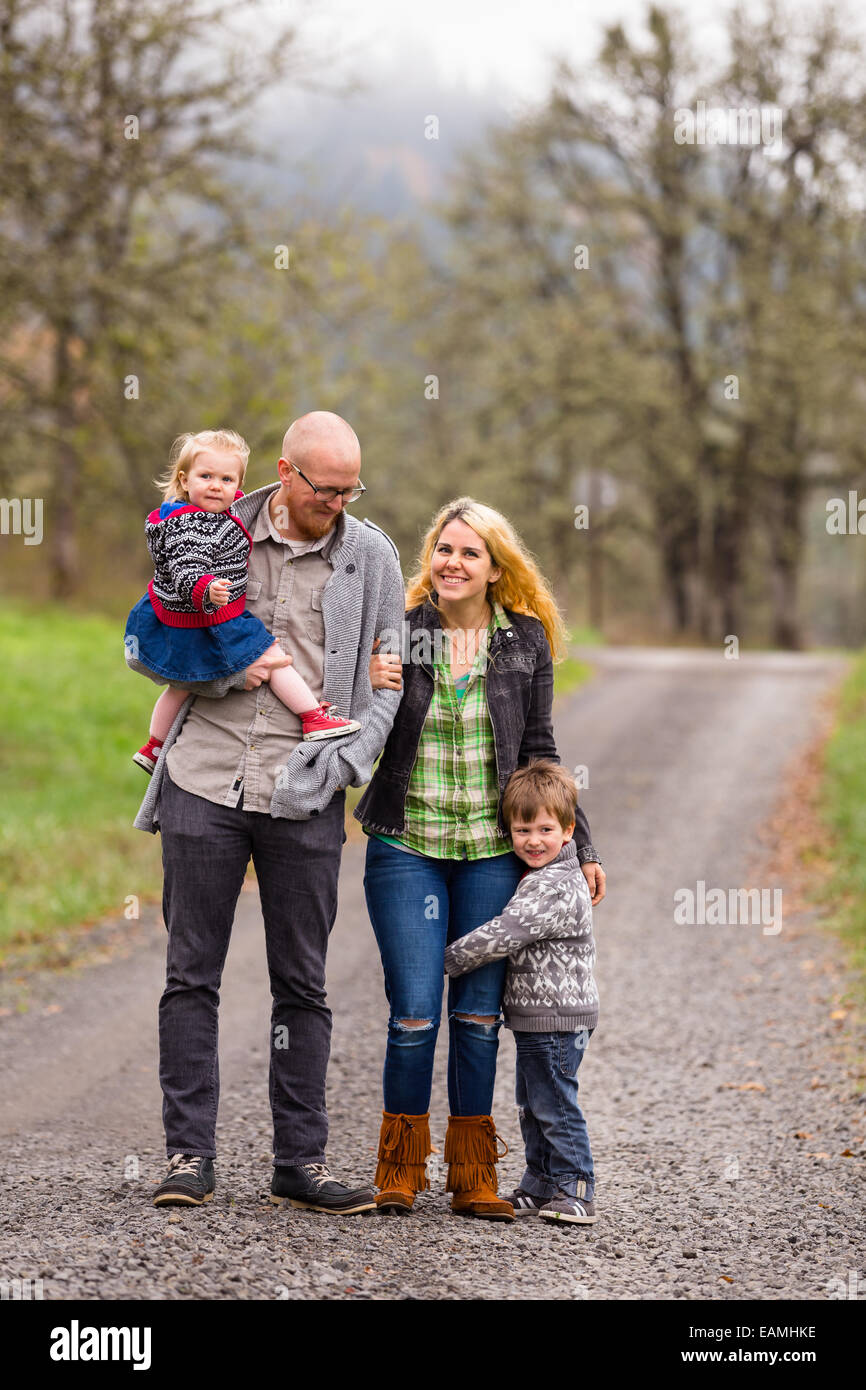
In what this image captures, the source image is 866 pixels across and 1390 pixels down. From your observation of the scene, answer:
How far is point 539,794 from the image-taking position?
12.6 ft

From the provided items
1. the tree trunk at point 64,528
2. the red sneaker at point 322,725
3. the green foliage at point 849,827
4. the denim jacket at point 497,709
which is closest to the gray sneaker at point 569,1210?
the denim jacket at point 497,709

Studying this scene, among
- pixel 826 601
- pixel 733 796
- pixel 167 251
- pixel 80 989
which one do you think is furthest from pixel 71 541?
pixel 826 601

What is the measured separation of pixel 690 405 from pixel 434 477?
7.00 meters

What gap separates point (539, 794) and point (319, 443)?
1146 millimetres

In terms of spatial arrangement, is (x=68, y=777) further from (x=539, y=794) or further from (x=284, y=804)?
(x=539, y=794)

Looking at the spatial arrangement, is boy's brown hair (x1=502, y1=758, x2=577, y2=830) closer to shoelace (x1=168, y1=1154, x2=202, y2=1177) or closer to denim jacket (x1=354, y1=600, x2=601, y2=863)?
denim jacket (x1=354, y1=600, x2=601, y2=863)

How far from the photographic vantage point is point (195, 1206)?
3734mm

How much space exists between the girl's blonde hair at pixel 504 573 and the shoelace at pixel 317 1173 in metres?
1.64

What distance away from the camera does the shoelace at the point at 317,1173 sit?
12.6 feet

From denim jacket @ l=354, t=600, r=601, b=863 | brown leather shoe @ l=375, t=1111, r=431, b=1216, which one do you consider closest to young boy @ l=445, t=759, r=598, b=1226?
denim jacket @ l=354, t=600, r=601, b=863

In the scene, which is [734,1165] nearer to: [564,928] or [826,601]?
[564,928]

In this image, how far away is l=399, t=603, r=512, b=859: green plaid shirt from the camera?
389 centimetres

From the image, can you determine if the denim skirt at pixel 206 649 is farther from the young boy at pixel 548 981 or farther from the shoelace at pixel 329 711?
the young boy at pixel 548 981

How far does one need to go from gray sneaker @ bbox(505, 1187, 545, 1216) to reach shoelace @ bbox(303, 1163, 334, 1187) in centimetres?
56
